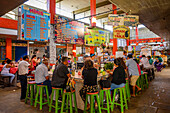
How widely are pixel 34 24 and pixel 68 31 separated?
8.36ft

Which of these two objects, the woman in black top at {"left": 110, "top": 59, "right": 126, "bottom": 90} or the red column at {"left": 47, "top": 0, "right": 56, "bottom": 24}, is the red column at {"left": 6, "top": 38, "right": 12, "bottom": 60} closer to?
the red column at {"left": 47, "top": 0, "right": 56, "bottom": 24}

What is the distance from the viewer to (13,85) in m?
6.66

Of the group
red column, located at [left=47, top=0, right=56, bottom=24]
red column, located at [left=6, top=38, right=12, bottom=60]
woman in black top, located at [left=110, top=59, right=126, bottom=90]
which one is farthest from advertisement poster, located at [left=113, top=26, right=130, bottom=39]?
red column, located at [left=6, top=38, right=12, bottom=60]

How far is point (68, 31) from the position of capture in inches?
350

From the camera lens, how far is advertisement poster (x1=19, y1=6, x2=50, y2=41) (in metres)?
6.52

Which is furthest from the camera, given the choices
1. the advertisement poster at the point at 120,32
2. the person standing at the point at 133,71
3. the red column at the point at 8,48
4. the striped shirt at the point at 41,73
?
the red column at the point at 8,48

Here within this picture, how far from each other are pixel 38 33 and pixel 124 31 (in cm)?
480

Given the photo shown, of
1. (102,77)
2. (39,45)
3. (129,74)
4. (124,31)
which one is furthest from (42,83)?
(39,45)

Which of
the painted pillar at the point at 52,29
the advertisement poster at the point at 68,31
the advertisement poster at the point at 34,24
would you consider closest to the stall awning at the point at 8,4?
the advertisement poster at the point at 34,24

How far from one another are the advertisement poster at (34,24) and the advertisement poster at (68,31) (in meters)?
0.72

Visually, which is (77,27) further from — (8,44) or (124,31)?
(8,44)

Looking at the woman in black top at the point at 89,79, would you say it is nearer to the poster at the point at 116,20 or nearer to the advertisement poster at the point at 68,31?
the poster at the point at 116,20

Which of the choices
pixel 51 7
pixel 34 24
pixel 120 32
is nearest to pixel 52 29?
pixel 34 24

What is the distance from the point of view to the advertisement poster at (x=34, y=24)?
652 centimetres
